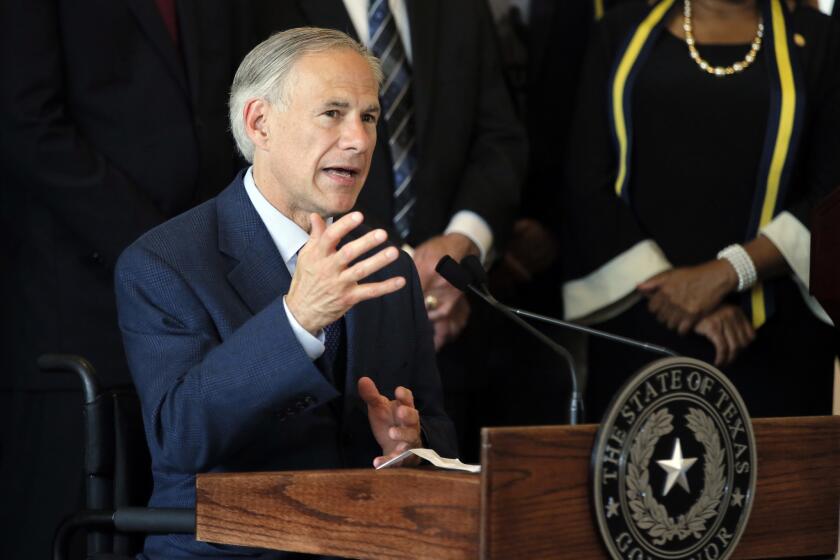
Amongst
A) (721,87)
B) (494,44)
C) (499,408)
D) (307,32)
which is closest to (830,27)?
(721,87)

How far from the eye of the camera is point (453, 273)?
2.38m

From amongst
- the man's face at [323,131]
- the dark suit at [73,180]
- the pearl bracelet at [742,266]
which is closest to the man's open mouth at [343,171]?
the man's face at [323,131]

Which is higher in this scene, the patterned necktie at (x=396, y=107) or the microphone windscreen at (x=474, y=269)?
the patterned necktie at (x=396, y=107)

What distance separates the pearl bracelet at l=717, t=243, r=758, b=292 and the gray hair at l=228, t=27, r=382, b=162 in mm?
1331

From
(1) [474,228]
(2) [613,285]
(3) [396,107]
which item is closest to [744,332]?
(2) [613,285]

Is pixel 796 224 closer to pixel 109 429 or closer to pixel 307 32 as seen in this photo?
pixel 307 32

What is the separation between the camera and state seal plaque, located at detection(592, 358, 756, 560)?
5.26 feet

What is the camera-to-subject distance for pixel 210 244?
7.65ft

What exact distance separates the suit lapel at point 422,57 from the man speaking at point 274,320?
914 mm

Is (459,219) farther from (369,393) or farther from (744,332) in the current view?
(369,393)

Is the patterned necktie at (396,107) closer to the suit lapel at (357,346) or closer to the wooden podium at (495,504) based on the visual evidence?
the suit lapel at (357,346)

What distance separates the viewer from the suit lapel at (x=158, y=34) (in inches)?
122

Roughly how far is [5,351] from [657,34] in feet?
6.11

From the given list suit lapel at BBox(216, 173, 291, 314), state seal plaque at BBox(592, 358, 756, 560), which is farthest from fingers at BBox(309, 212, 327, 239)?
state seal plaque at BBox(592, 358, 756, 560)
